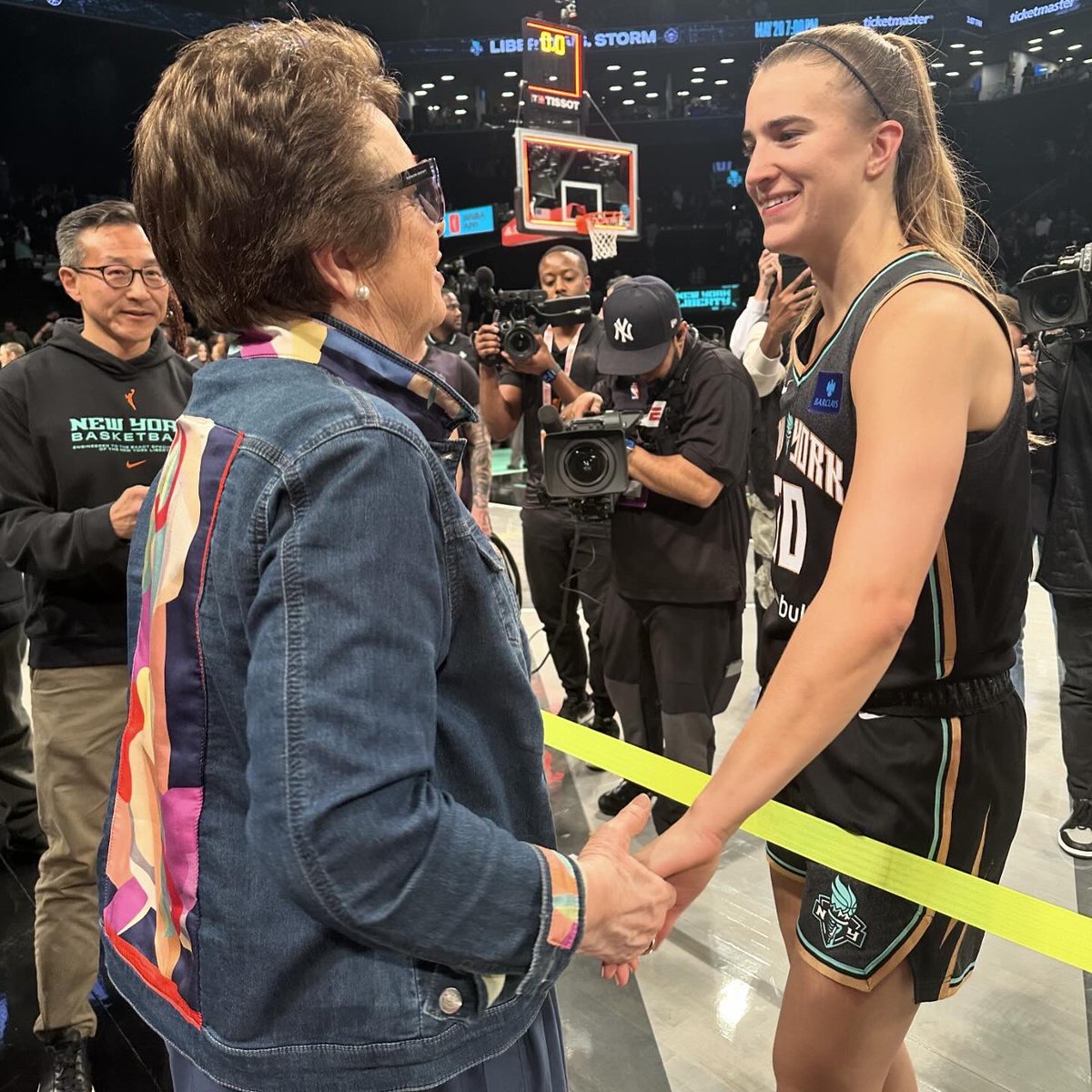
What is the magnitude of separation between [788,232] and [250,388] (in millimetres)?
807

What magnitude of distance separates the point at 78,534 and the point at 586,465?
131 cm

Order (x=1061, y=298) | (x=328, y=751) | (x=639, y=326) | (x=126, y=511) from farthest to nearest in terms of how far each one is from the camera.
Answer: (x=1061, y=298)
(x=639, y=326)
(x=126, y=511)
(x=328, y=751)

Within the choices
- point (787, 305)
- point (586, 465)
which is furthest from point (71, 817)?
point (787, 305)

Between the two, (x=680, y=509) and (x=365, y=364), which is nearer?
(x=365, y=364)

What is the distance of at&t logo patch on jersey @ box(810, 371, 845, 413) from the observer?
1145mm

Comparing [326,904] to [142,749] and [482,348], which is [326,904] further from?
[482,348]

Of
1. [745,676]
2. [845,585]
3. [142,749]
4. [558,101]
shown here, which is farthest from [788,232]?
[558,101]

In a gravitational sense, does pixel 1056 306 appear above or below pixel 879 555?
above

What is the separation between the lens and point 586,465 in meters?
2.60

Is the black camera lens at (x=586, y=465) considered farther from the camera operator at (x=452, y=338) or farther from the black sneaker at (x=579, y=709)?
the camera operator at (x=452, y=338)

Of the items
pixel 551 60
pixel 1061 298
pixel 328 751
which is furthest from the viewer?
pixel 551 60

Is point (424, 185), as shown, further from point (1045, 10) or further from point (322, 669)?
point (1045, 10)

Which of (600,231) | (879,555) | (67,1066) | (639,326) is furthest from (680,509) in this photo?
(600,231)

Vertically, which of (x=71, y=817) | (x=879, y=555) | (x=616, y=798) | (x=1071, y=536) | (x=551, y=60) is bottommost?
(x=616, y=798)
